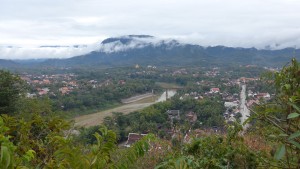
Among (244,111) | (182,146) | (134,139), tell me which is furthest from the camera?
(244,111)

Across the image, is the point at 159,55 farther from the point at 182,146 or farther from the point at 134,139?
the point at 182,146

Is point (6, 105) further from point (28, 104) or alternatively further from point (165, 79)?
point (165, 79)

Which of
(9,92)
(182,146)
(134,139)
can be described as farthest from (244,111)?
(182,146)

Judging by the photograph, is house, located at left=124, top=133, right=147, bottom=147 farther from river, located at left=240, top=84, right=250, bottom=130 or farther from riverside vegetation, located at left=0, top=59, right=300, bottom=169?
river, located at left=240, top=84, right=250, bottom=130

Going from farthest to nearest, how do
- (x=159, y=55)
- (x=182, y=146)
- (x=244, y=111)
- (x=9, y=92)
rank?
(x=159, y=55) < (x=244, y=111) < (x=9, y=92) < (x=182, y=146)

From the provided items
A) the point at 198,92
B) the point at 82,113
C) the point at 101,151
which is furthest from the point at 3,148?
the point at 198,92

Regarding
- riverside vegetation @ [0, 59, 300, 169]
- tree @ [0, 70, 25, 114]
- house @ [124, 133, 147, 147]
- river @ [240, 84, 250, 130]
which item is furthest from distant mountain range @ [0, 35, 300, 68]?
riverside vegetation @ [0, 59, 300, 169]
